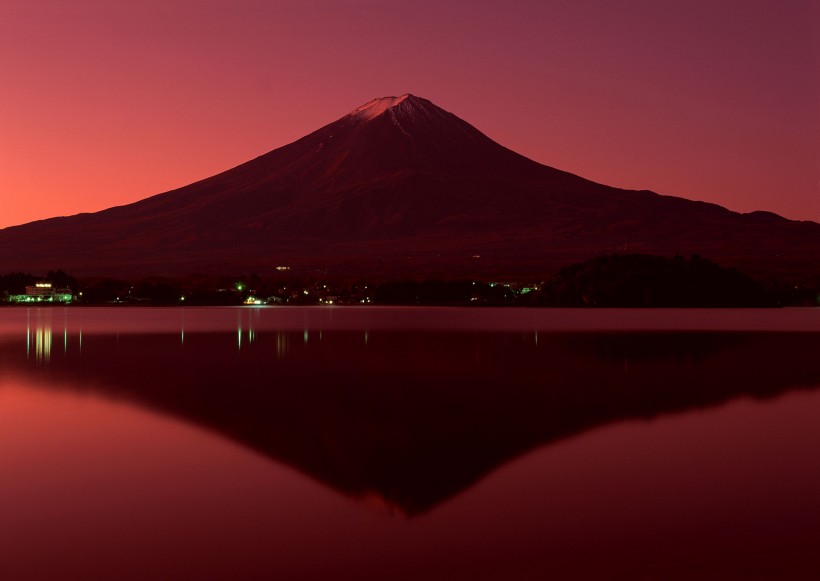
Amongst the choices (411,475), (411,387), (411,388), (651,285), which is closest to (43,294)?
(651,285)

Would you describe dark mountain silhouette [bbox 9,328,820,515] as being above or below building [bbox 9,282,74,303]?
below

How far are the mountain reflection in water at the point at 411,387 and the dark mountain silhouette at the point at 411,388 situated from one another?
0.13 ft

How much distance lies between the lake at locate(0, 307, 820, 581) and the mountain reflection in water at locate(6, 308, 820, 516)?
0.09 meters

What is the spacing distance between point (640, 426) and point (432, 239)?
184 m

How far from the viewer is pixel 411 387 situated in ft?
70.8

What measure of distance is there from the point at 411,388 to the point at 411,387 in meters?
0.20

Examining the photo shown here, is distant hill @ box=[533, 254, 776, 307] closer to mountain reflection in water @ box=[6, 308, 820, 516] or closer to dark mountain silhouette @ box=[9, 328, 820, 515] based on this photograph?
mountain reflection in water @ box=[6, 308, 820, 516]

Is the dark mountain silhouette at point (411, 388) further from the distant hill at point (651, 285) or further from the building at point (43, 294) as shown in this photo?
the building at point (43, 294)

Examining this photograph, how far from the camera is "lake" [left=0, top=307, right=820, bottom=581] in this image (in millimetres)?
8156

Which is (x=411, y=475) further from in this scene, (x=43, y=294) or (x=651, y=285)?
(x=43, y=294)

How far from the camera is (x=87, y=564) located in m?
7.99

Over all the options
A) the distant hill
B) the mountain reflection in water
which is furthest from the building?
the mountain reflection in water

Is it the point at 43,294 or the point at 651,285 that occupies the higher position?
the point at 43,294

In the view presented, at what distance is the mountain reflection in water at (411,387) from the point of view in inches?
507
